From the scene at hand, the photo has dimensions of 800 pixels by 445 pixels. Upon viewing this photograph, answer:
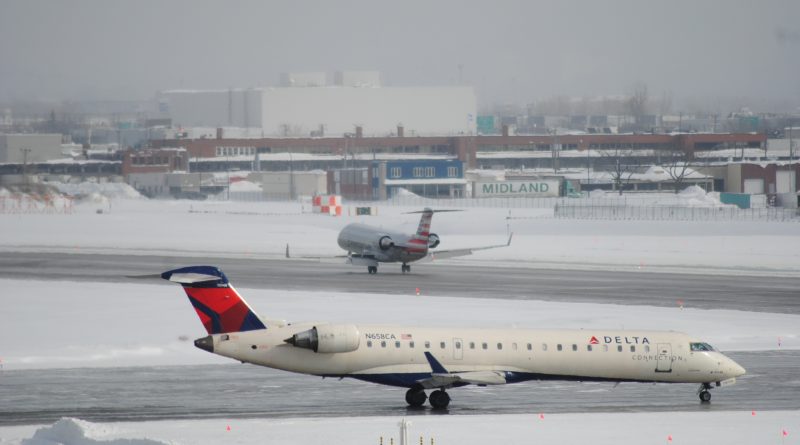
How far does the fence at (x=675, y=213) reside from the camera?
375 ft

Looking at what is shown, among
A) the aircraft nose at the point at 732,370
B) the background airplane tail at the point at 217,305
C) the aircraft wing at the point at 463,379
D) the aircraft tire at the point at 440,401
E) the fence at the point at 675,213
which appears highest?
the background airplane tail at the point at 217,305

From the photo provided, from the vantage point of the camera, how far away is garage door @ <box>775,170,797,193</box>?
160625 millimetres

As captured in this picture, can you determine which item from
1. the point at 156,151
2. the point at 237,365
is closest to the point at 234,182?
the point at 156,151

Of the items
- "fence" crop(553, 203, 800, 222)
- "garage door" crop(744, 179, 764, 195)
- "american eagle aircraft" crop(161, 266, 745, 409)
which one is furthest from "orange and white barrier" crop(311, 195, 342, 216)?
"american eagle aircraft" crop(161, 266, 745, 409)

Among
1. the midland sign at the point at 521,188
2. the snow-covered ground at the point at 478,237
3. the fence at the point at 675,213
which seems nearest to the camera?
the snow-covered ground at the point at 478,237

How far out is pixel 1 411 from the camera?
34594 millimetres

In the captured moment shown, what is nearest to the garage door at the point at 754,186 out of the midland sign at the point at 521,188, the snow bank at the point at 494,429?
the midland sign at the point at 521,188

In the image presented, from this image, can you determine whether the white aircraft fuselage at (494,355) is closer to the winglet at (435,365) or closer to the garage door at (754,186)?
the winglet at (435,365)

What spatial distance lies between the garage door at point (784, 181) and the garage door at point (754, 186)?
7.08 feet

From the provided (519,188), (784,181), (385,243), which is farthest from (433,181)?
(385,243)

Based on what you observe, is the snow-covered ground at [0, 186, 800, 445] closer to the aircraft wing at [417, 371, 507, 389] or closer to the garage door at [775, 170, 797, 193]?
the aircraft wing at [417, 371, 507, 389]

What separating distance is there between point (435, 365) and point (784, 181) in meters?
136

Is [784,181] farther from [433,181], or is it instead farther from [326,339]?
[326,339]

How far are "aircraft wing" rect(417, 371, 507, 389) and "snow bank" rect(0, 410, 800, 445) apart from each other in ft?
3.49
